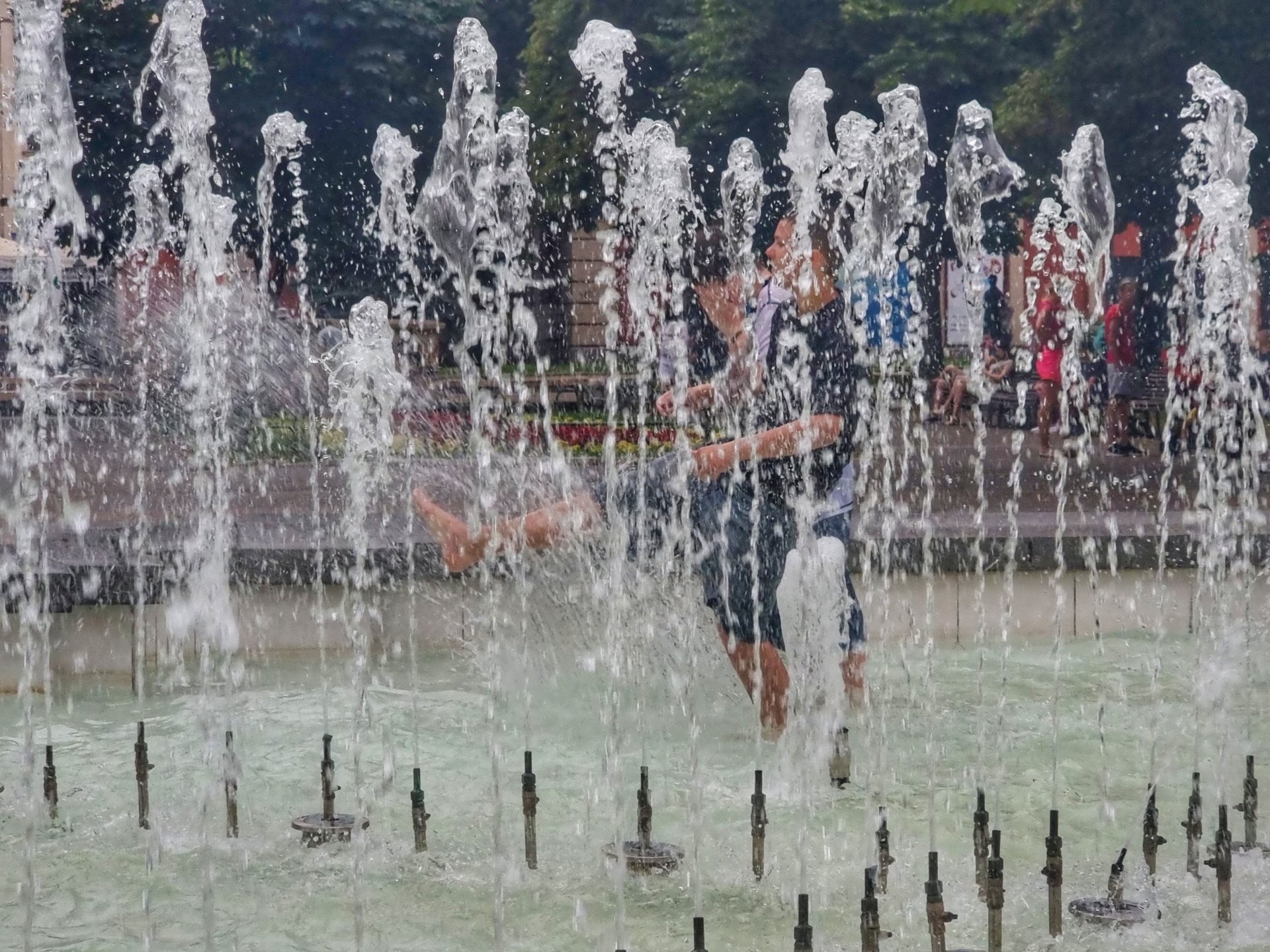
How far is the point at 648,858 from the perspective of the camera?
381 centimetres

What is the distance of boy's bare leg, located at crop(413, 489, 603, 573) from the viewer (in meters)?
4.67

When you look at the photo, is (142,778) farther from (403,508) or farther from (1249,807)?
(403,508)

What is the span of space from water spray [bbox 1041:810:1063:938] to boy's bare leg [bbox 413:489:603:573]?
1.77 meters

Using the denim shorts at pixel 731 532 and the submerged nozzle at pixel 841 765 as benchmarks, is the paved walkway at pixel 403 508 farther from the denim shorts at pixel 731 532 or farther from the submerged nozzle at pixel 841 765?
the submerged nozzle at pixel 841 765

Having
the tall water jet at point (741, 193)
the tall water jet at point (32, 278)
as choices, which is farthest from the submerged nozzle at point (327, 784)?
the tall water jet at point (741, 193)

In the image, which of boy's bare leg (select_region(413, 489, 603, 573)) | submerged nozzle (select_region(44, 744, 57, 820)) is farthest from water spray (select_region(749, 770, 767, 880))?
submerged nozzle (select_region(44, 744, 57, 820))

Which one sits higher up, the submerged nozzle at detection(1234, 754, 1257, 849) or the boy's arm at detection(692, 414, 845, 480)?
the boy's arm at detection(692, 414, 845, 480)

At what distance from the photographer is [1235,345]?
1327cm

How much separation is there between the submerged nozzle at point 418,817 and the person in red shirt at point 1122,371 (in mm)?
11194

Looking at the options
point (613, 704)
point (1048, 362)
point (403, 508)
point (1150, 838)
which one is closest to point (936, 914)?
point (1150, 838)

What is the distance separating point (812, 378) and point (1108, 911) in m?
1.55

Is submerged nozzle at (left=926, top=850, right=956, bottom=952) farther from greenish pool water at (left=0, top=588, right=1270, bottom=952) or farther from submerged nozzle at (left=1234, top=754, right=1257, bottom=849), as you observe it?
submerged nozzle at (left=1234, top=754, right=1257, bottom=849)

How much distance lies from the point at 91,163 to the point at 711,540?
58.1 ft

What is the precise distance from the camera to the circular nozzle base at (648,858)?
3.81 metres
